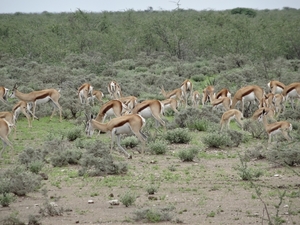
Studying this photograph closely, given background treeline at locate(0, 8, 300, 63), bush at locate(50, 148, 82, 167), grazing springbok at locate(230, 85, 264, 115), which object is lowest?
bush at locate(50, 148, 82, 167)

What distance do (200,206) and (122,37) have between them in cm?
2913

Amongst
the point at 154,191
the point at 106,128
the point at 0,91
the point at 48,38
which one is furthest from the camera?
the point at 48,38

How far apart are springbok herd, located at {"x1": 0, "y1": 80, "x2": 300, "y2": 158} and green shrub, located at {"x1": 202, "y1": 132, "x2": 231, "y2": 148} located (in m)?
0.95

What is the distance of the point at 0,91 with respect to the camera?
58.9ft

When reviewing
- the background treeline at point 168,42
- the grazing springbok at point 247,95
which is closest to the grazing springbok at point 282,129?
the grazing springbok at point 247,95

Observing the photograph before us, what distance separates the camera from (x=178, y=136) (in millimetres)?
13836

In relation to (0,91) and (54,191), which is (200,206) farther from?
(0,91)

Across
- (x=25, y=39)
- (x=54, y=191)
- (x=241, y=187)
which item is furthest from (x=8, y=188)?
(x=25, y=39)

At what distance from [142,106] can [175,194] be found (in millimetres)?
5461

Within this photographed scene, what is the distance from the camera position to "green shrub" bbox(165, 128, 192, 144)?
1382cm

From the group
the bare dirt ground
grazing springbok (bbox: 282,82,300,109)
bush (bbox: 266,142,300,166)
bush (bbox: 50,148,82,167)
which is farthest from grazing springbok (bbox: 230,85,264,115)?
bush (bbox: 50,148,82,167)

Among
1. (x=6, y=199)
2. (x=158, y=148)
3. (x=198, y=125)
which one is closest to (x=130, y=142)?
(x=158, y=148)

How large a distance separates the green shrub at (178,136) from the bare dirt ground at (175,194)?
181 centimetres

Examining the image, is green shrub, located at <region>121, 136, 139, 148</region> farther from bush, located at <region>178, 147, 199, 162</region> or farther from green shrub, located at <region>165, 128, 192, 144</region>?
bush, located at <region>178, 147, 199, 162</region>
